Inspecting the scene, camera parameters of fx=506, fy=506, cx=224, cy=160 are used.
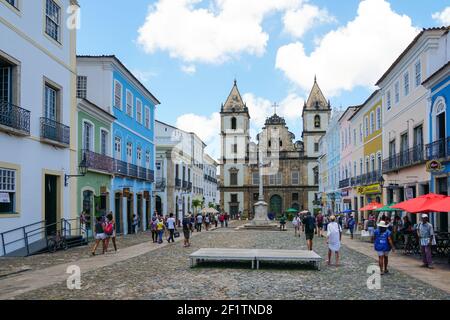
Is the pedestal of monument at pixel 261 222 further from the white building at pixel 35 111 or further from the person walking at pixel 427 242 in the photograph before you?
the person walking at pixel 427 242

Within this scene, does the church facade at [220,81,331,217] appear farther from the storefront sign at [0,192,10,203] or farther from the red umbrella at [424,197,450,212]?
the storefront sign at [0,192,10,203]

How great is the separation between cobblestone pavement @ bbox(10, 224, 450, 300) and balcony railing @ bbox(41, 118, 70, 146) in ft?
20.6

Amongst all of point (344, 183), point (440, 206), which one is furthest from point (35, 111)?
point (344, 183)

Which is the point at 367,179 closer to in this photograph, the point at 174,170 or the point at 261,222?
the point at 261,222

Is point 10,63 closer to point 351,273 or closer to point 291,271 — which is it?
point 291,271

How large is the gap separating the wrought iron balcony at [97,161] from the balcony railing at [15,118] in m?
6.03

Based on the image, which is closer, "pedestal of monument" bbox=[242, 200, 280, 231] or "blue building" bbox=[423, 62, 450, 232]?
"blue building" bbox=[423, 62, 450, 232]

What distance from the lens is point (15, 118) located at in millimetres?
15938

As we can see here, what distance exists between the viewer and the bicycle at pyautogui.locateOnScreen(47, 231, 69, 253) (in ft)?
57.4

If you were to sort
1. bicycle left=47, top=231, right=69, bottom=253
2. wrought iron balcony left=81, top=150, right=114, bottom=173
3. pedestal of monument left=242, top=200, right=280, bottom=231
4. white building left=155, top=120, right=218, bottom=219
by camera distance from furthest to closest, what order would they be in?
white building left=155, top=120, right=218, bottom=219, pedestal of monument left=242, top=200, right=280, bottom=231, wrought iron balcony left=81, top=150, right=114, bottom=173, bicycle left=47, top=231, right=69, bottom=253

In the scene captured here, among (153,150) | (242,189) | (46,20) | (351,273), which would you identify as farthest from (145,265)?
(242,189)

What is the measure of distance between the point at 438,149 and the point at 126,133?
1812 cm

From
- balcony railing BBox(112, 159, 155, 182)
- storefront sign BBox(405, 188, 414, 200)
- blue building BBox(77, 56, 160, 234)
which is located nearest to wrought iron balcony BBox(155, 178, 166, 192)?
blue building BBox(77, 56, 160, 234)
